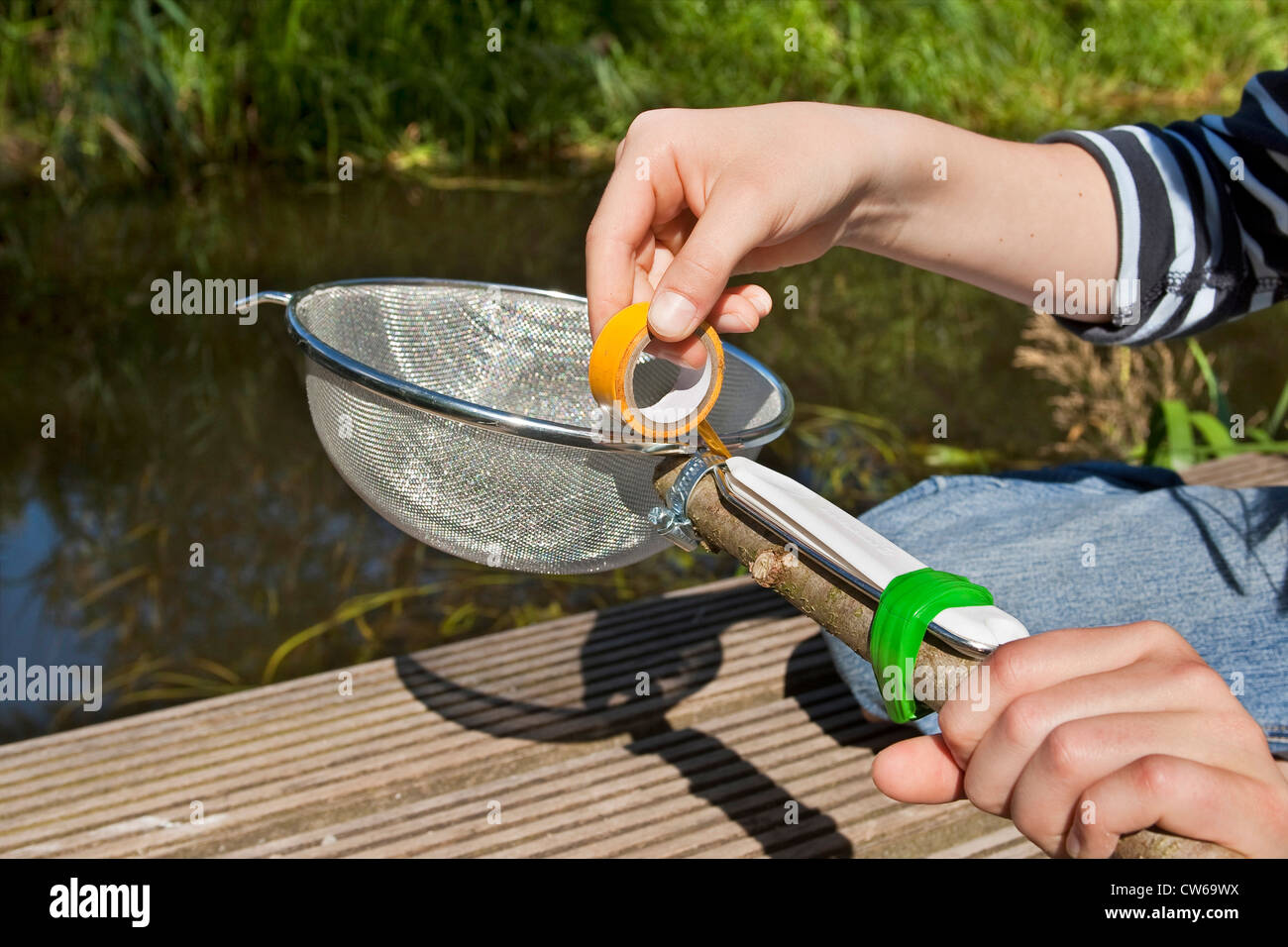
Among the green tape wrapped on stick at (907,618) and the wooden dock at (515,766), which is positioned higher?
the green tape wrapped on stick at (907,618)

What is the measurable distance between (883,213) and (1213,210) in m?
0.51

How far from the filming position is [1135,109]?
22.2ft

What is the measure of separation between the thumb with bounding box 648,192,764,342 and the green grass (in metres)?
4.32

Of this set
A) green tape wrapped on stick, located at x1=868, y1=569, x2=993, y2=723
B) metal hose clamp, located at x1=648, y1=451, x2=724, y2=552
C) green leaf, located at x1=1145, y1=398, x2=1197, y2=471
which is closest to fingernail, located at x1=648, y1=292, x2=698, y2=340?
metal hose clamp, located at x1=648, y1=451, x2=724, y2=552

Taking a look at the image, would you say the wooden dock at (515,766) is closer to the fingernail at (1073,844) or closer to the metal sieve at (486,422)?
the metal sieve at (486,422)

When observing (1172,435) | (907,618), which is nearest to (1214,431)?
(1172,435)

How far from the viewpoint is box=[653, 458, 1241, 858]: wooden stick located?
2.35 feet

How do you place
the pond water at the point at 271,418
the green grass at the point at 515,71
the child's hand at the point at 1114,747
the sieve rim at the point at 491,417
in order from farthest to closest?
1. the green grass at the point at 515,71
2. the pond water at the point at 271,418
3. the sieve rim at the point at 491,417
4. the child's hand at the point at 1114,747

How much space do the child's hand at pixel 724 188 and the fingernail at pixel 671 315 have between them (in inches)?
1.3

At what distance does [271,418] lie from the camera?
11.9ft

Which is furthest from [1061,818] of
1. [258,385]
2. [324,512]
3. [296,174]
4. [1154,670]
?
[296,174]

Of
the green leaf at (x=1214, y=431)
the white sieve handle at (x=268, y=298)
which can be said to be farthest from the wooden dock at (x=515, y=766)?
the green leaf at (x=1214, y=431)

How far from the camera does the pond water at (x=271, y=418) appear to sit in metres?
2.75

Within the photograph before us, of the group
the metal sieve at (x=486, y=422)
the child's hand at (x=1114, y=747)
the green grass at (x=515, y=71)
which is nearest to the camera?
the child's hand at (x=1114, y=747)
